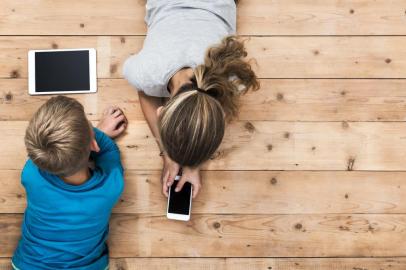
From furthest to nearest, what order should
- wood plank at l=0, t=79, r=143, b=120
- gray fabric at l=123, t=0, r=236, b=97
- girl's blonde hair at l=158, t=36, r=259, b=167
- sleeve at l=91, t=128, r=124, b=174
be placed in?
wood plank at l=0, t=79, r=143, b=120, sleeve at l=91, t=128, r=124, b=174, gray fabric at l=123, t=0, r=236, b=97, girl's blonde hair at l=158, t=36, r=259, b=167

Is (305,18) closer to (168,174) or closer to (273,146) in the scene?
(273,146)

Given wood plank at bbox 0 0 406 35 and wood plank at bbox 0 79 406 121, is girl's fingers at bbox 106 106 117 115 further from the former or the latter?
wood plank at bbox 0 0 406 35

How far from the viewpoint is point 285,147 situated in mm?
1170

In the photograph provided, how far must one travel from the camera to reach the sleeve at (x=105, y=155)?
105 centimetres

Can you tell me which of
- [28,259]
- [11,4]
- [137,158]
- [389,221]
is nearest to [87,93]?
[137,158]

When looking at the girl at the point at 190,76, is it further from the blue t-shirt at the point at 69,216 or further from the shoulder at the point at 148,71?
the blue t-shirt at the point at 69,216

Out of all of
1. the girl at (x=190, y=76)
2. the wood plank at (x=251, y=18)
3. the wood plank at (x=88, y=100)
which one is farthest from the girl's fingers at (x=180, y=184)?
the wood plank at (x=251, y=18)

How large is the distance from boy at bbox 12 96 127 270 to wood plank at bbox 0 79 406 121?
0.22 feet

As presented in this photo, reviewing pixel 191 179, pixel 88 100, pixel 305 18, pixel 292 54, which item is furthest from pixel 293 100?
pixel 88 100

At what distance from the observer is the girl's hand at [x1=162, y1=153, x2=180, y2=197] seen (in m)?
1.10

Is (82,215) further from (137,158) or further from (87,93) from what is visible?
(87,93)

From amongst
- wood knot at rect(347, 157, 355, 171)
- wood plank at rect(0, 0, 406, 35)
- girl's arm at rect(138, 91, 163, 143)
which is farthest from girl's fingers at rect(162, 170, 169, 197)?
wood knot at rect(347, 157, 355, 171)

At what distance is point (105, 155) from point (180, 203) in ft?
0.80

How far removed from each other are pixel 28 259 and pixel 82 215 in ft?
0.71
